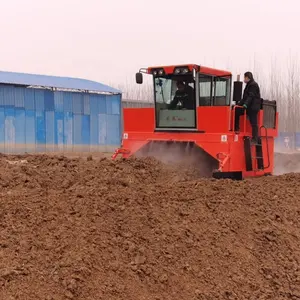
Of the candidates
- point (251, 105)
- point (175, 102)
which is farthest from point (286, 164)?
point (175, 102)

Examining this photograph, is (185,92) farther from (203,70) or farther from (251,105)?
(251,105)

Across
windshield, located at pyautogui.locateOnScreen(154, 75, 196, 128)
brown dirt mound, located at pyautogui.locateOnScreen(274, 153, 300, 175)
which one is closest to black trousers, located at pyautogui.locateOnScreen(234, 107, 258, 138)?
windshield, located at pyautogui.locateOnScreen(154, 75, 196, 128)

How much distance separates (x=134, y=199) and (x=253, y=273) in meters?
1.59

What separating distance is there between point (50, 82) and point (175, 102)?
461 inches

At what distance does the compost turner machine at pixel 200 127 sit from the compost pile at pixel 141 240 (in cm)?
194

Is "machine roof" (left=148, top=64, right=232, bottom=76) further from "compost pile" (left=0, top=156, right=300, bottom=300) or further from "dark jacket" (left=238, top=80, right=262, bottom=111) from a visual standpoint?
"compost pile" (left=0, top=156, right=300, bottom=300)

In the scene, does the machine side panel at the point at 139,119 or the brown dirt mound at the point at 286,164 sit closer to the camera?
the machine side panel at the point at 139,119

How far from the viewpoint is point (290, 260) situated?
489 centimetres

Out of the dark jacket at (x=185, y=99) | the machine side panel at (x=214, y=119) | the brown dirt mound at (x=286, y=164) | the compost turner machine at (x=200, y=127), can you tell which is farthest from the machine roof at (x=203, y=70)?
the brown dirt mound at (x=286, y=164)

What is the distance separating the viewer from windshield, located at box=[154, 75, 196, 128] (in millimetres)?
9033

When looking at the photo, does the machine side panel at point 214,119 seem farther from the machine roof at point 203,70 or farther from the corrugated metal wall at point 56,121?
the corrugated metal wall at point 56,121

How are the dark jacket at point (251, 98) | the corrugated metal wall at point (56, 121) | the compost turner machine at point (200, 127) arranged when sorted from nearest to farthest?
the compost turner machine at point (200, 127), the dark jacket at point (251, 98), the corrugated metal wall at point (56, 121)

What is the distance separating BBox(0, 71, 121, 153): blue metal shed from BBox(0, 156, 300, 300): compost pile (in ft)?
40.1

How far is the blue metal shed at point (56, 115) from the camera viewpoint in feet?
59.1
